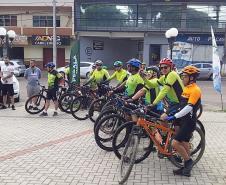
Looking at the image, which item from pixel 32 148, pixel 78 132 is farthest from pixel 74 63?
pixel 32 148

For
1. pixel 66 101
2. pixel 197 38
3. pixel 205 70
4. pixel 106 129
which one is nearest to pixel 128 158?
pixel 106 129

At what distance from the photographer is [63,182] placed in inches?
229

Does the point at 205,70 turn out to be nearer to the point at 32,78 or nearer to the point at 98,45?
the point at 98,45

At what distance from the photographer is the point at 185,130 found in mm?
5934

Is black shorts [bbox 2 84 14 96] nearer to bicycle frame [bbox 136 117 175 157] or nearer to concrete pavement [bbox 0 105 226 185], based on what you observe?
concrete pavement [bbox 0 105 226 185]

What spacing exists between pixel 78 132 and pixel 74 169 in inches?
119

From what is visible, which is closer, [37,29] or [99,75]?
[99,75]

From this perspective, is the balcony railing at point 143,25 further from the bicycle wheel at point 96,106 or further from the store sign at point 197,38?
the bicycle wheel at point 96,106

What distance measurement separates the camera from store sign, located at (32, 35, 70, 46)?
127 ft

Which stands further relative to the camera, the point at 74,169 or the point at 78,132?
the point at 78,132

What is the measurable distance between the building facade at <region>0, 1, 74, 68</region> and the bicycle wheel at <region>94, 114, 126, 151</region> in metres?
31.6

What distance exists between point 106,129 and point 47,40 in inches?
1275

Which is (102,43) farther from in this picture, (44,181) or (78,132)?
(44,181)

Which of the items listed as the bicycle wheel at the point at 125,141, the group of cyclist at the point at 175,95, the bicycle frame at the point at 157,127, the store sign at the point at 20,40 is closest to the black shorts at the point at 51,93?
the group of cyclist at the point at 175,95
